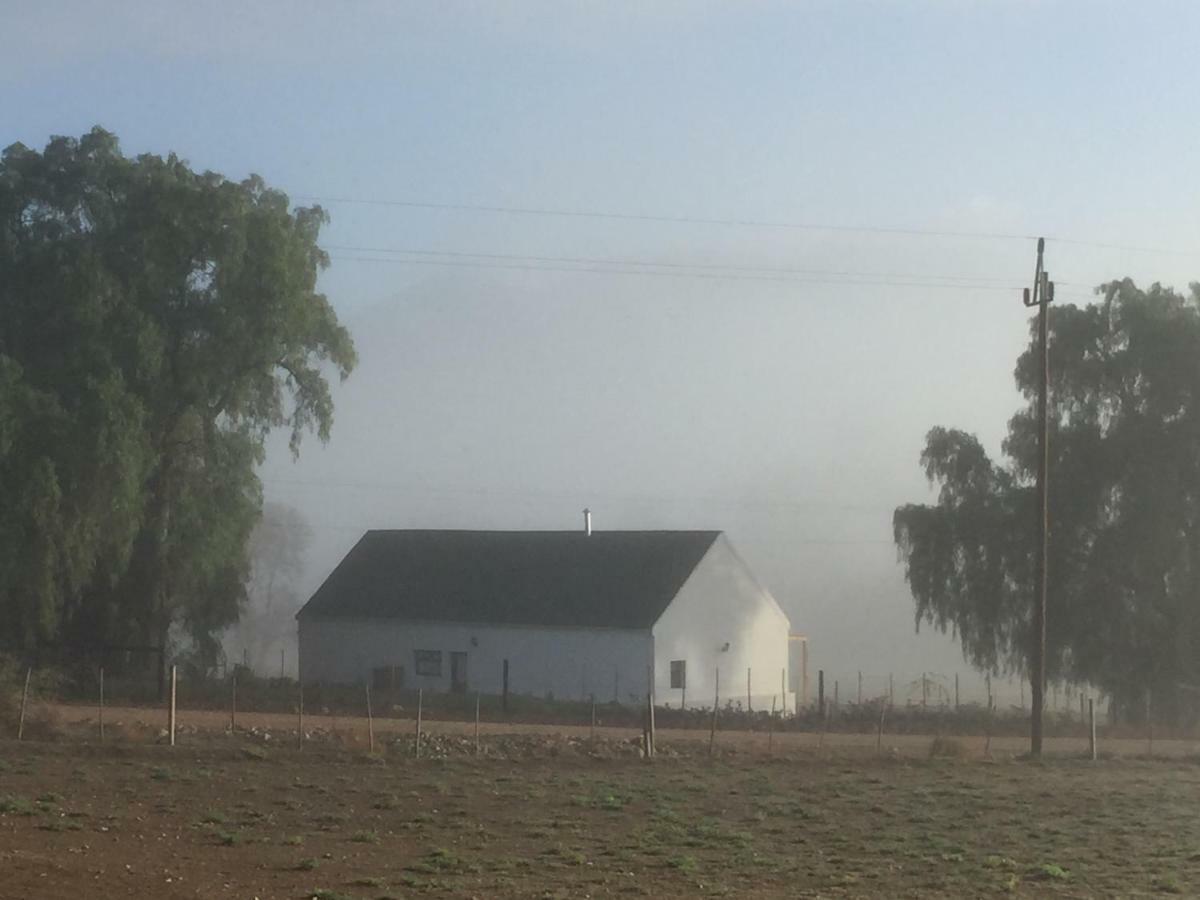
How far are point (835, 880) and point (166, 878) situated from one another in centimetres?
638

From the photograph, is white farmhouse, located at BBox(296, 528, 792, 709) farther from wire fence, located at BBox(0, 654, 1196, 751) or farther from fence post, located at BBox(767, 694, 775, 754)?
wire fence, located at BBox(0, 654, 1196, 751)

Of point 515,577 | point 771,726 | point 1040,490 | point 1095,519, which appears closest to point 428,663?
Result: point 515,577

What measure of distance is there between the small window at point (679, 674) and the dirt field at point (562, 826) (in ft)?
58.3

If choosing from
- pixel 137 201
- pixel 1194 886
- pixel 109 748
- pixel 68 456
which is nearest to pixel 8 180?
pixel 137 201

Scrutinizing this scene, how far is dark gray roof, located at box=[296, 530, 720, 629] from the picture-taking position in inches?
1886

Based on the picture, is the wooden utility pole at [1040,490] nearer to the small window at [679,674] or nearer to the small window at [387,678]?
the small window at [679,674]

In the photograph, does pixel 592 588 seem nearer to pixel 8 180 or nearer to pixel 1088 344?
pixel 1088 344

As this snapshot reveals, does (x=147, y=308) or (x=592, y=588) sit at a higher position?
(x=147, y=308)

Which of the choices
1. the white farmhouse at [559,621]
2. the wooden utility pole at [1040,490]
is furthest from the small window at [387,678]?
the wooden utility pole at [1040,490]

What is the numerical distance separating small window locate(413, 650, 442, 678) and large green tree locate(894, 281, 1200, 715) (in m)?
15.1

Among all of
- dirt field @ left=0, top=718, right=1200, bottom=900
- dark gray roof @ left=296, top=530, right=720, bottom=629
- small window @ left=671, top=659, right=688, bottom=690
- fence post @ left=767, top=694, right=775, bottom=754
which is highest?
dark gray roof @ left=296, top=530, right=720, bottom=629

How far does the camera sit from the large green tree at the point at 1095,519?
44.0 m

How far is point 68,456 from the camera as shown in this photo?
126 feet

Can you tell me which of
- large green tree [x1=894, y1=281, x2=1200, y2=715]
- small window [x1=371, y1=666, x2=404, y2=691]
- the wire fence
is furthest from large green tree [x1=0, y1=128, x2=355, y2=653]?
large green tree [x1=894, y1=281, x2=1200, y2=715]
